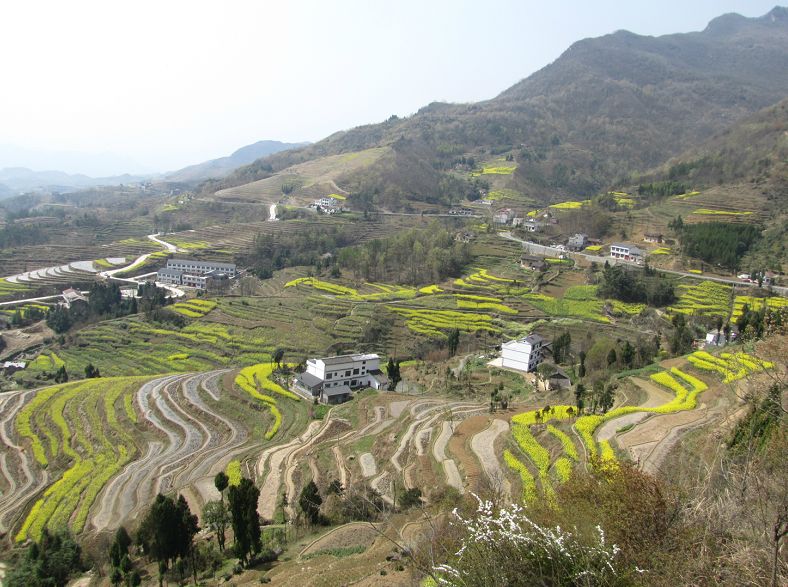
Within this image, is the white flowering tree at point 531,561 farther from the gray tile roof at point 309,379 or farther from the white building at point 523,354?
the white building at point 523,354

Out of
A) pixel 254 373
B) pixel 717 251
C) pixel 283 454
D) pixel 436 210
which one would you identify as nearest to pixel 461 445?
pixel 283 454

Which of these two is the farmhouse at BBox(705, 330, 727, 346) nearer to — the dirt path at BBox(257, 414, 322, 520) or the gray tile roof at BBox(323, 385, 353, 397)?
the gray tile roof at BBox(323, 385, 353, 397)

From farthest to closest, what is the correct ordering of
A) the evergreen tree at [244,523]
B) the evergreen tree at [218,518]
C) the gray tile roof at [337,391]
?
the gray tile roof at [337,391] → the evergreen tree at [218,518] → the evergreen tree at [244,523]

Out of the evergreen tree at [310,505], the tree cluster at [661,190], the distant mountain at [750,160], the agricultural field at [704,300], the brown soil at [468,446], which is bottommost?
the agricultural field at [704,300]

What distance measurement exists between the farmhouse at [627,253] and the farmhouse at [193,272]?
158 feet

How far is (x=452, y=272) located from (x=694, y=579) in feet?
179

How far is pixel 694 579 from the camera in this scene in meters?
6.64

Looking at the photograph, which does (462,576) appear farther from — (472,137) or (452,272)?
(472,137)

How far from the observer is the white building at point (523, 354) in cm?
3544

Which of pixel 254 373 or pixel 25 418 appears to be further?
pixel 254 373

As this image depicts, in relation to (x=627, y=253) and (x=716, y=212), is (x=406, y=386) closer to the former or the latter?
(x=627, y=253)

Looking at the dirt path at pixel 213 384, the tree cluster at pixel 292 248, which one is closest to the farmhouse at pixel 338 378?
the dirt path at pixel 213 384

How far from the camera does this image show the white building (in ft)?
116

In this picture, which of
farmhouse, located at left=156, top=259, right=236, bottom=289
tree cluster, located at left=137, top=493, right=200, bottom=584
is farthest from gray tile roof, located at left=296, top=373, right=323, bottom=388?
farmhouse, located at left=156, top=259, right=236, bottom=289
